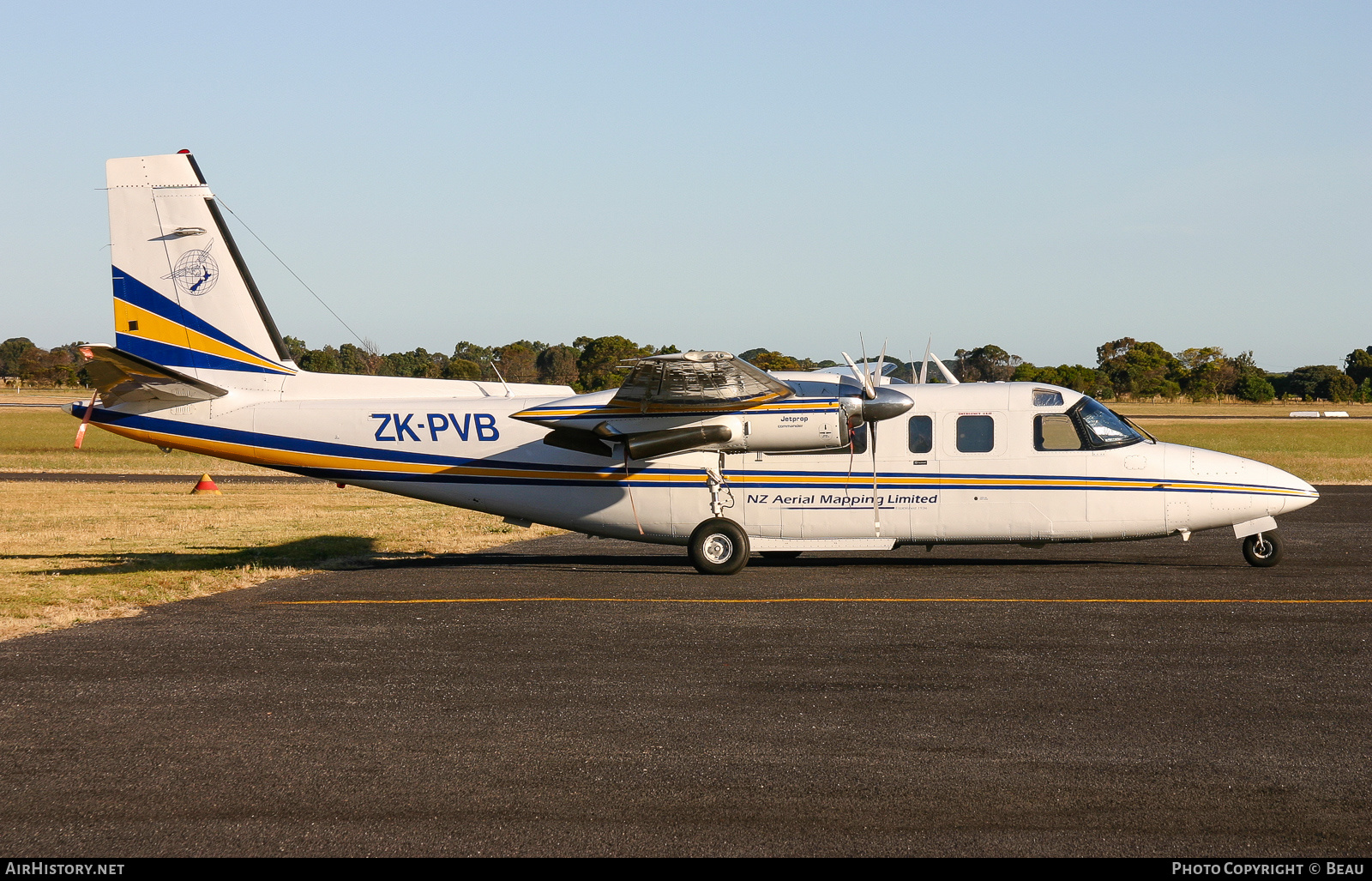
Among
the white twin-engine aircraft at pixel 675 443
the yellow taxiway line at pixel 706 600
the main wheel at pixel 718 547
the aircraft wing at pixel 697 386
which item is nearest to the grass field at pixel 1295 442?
the white twin-engine aircraft at pixel 675 443

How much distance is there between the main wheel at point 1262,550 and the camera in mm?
15953

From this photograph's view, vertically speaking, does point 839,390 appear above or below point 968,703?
above

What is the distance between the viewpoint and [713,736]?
7852mm

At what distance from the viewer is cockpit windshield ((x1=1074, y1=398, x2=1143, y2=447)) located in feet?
Result: 52.4

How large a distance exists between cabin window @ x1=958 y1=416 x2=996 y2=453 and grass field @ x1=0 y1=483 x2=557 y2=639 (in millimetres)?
8992

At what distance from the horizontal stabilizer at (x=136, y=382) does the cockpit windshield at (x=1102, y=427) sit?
1297 cm

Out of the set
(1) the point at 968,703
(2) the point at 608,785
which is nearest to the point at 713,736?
(2) the point at 608,785

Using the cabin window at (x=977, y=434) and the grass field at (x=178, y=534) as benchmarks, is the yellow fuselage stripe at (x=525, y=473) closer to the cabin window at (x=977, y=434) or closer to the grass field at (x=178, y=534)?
the cabin window at (x=977, y=434)

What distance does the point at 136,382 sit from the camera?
51.5 feet

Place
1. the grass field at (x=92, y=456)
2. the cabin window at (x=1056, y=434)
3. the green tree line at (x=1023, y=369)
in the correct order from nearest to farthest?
1. the cabin window at (x=1056, y=434)
2. the grass field at (x=92, y=456)
3. the green tree line at (x=1023, y=369)

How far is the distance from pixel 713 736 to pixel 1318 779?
3917 millimetres

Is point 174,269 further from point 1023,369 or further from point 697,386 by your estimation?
point 1023,369

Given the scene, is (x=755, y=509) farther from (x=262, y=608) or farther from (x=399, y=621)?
(x=262, y=608)
